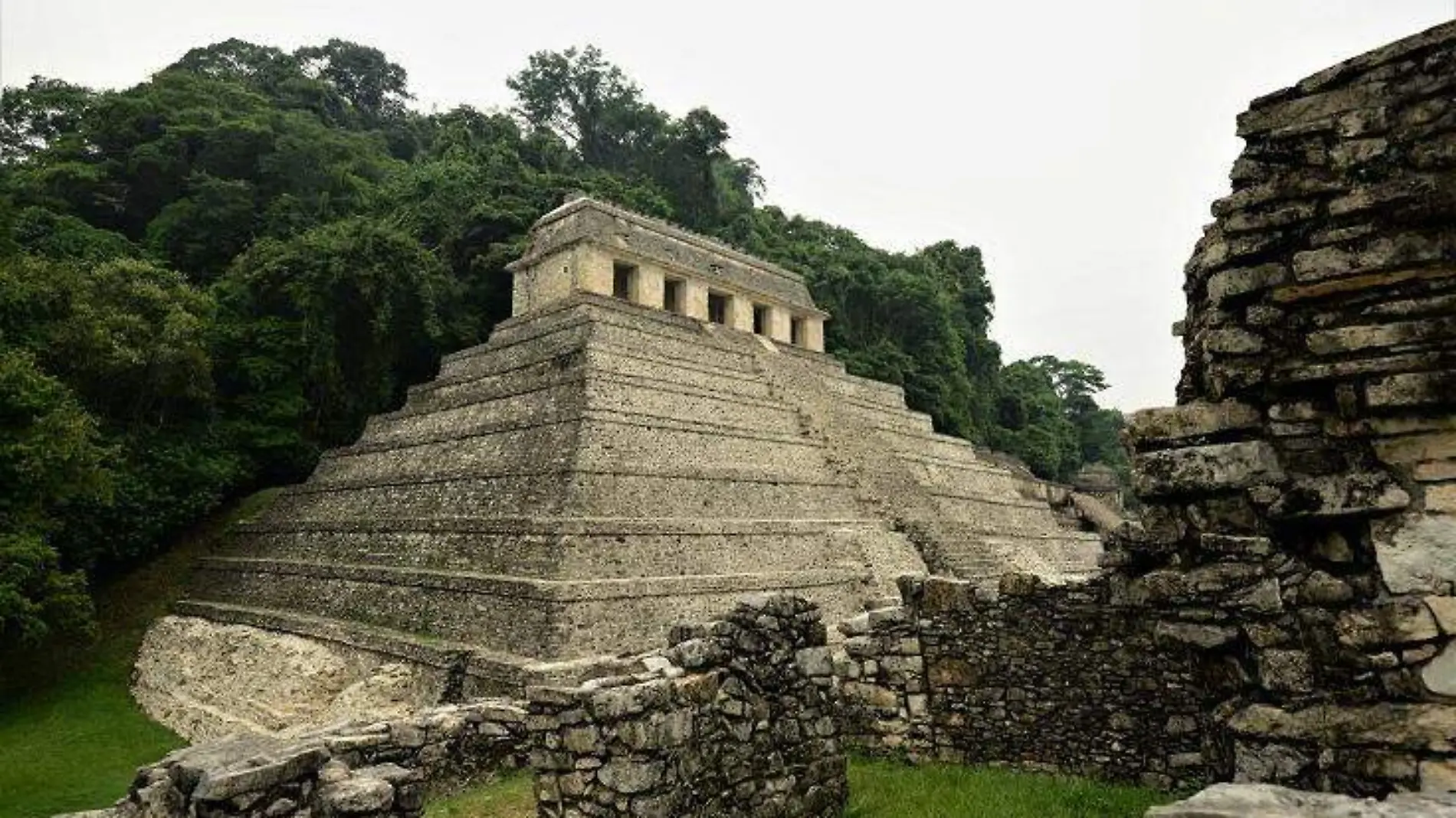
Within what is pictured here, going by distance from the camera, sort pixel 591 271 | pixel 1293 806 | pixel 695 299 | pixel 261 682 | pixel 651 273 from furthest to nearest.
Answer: pixel 695 299, pixel 651 273, pixel 591 271, pixel 261 682, pixel 1293 806

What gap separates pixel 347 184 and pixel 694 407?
2390 cm

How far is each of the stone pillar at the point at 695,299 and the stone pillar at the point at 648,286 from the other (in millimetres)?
1008

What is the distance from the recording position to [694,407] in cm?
1764

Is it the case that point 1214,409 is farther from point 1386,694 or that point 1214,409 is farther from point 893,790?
point 893,790

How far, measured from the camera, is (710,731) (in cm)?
586

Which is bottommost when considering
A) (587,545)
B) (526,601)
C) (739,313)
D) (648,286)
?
(526,601)

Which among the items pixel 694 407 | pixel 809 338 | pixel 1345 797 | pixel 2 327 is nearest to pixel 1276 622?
pixel 1345 797

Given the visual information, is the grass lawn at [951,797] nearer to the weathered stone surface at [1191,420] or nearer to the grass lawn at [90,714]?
the weathered stone surface at [1191,420]

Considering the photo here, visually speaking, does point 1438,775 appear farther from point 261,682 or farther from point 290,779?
point 261,682

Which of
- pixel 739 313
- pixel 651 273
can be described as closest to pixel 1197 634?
pixel 651 273

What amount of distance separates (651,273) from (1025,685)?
58.7ft

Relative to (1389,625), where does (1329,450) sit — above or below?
above

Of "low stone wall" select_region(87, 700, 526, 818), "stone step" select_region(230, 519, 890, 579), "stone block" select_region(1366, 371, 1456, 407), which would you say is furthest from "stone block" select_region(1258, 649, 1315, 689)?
"stone step" select_region(230, 519, 890, 579)

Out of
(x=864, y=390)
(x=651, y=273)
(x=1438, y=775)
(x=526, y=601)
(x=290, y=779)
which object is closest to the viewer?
(x=1438, y=775)
